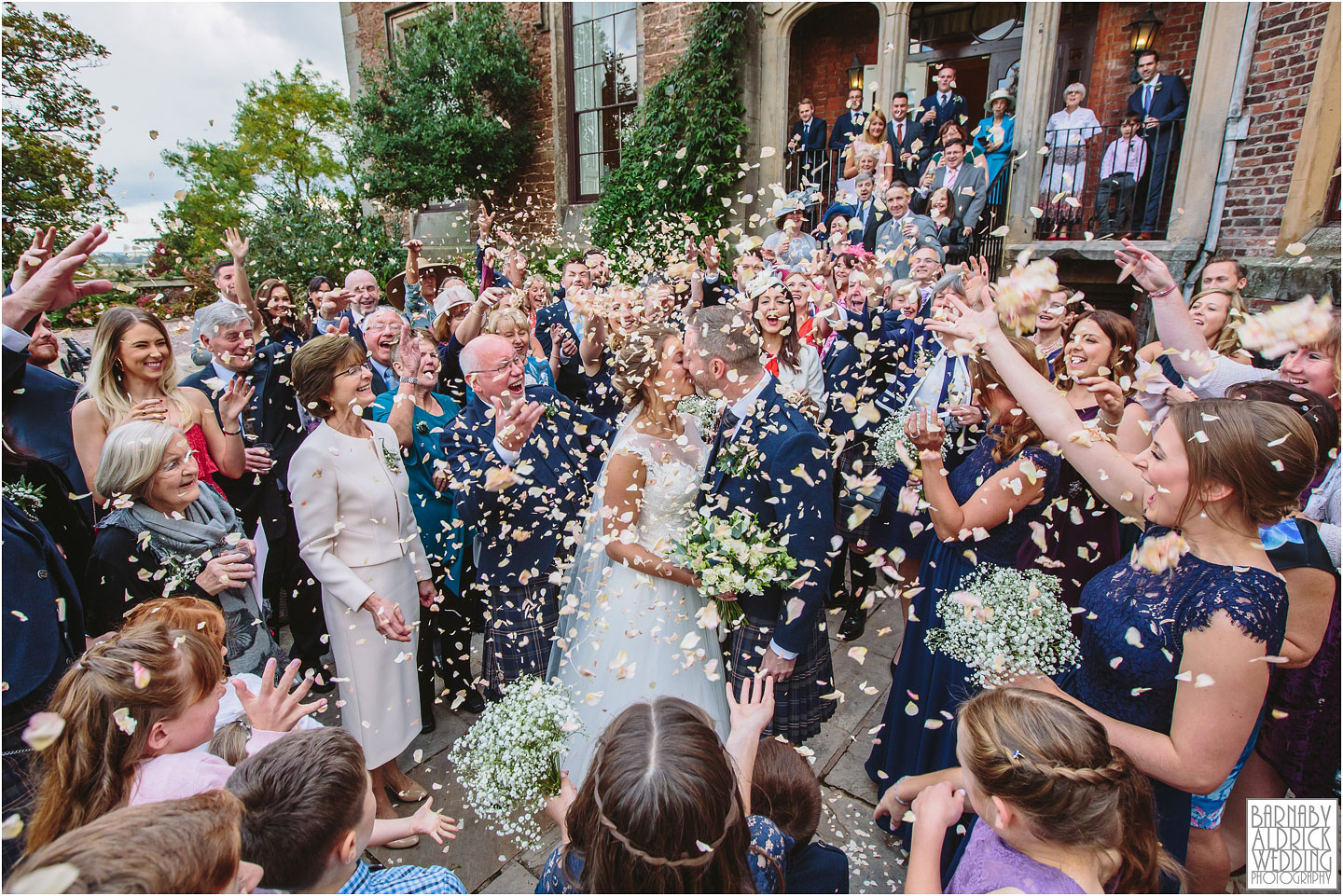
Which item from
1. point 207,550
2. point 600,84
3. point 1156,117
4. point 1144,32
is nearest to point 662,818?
point 207,550

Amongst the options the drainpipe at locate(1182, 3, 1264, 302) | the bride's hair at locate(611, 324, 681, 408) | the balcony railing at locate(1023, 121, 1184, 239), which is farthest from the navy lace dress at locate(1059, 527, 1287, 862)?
the drainpipe at locate(1182, 3, 1264, 302)

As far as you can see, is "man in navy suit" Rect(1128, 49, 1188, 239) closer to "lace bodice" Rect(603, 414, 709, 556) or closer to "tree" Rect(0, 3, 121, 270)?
"lace bodice" Rect(603, 414, 709, 556)

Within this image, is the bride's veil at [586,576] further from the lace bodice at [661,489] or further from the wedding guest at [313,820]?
the wedding guest at [313,820]

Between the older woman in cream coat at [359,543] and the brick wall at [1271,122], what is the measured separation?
916 cm

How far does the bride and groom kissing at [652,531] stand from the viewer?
2703 millimetres

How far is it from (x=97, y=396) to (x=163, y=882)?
124 inches

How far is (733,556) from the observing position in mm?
2580

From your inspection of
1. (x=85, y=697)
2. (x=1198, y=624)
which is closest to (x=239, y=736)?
(x=85, y=697)

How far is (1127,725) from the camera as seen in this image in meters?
1.87

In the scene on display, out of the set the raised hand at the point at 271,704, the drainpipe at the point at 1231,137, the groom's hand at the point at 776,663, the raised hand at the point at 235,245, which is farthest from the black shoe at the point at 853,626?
the drainpipe at the point at 1231,137

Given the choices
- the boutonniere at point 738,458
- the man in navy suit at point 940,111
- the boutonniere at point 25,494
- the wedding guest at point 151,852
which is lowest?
the wedding guest at point 151,852

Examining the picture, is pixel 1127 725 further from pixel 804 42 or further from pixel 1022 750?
pixel 804 42

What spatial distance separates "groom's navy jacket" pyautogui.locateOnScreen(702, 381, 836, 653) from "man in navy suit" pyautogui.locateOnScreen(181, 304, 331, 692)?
2.80 meters

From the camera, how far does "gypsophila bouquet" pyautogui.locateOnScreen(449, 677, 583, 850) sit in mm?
1998
